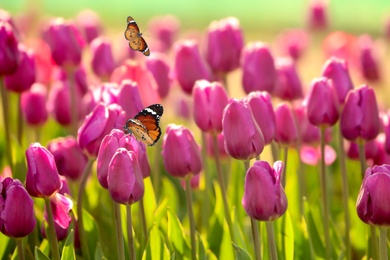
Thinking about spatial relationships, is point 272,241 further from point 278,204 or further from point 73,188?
point 73,188

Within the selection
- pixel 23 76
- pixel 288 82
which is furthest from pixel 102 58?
pixel 288 82

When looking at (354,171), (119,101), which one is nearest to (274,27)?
(354,171)

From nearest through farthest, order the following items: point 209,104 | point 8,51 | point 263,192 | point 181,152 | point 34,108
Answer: point 263,192 < point 181,152 < point 209,104 < point 8,51 < point 34,108

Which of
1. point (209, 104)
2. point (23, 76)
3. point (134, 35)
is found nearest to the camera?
point (134, 35)

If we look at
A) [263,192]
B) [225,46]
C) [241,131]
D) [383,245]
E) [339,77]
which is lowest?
[383,245]

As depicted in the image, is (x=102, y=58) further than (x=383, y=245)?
Yes

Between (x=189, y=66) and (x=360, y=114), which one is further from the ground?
(x=189, y=66)

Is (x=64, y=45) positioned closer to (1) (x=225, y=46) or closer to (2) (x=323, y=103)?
(1) (x=225, y=46)
